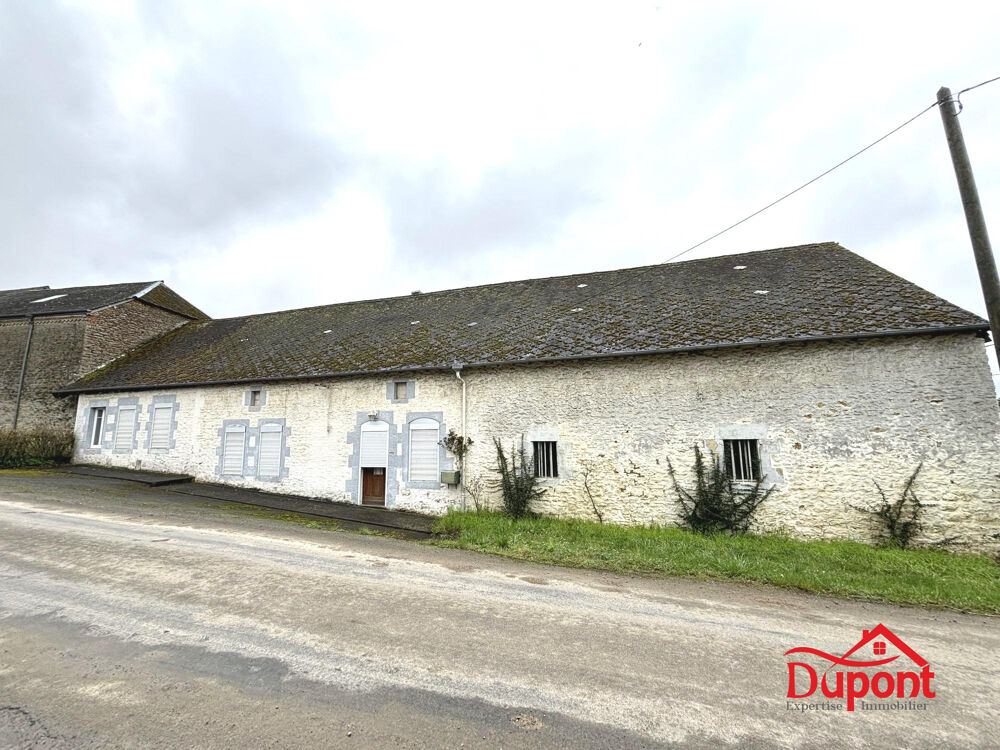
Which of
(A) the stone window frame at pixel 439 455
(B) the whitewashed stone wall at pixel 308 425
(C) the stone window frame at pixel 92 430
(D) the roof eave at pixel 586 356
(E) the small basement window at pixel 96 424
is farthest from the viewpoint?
(E) the small basement window at pixel 96 424

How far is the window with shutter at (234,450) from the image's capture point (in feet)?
44.6

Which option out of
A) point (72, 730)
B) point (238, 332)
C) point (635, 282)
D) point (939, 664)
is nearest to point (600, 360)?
point (635, 282)

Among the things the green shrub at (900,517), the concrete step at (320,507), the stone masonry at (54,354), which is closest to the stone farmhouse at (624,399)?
the green shrub at (900,517)

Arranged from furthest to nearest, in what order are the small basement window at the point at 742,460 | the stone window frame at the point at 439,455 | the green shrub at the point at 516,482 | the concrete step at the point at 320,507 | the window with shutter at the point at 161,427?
the window with shutter at the point at 161,427 < the stone window frame at the point at 439,455 < the green shrub at the point at 516,482 < the concrete step at the point at 320,507 < the small basement window at the point at 742,460

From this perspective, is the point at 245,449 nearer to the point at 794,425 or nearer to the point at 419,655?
the point at 419,655

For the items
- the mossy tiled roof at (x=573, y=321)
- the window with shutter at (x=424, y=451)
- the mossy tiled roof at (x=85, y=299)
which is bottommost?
the window with shutter at (x=424, y=451)

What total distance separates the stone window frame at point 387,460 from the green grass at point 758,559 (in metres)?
2.82

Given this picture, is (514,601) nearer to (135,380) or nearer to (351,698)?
(351,698)

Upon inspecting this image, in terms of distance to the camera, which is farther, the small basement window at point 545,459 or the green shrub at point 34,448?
the green shrub at point 34,448

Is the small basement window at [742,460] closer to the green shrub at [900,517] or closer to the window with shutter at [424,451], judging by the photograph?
the green shrub at [900,517]

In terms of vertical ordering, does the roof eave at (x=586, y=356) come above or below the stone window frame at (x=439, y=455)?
above

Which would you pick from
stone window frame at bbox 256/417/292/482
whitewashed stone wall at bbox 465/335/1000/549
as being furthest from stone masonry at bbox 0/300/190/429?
whitewashed stone wall at bbox 465/335/1000/549

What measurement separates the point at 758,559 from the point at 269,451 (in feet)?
41.5

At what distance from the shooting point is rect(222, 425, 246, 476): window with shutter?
44.6ft
